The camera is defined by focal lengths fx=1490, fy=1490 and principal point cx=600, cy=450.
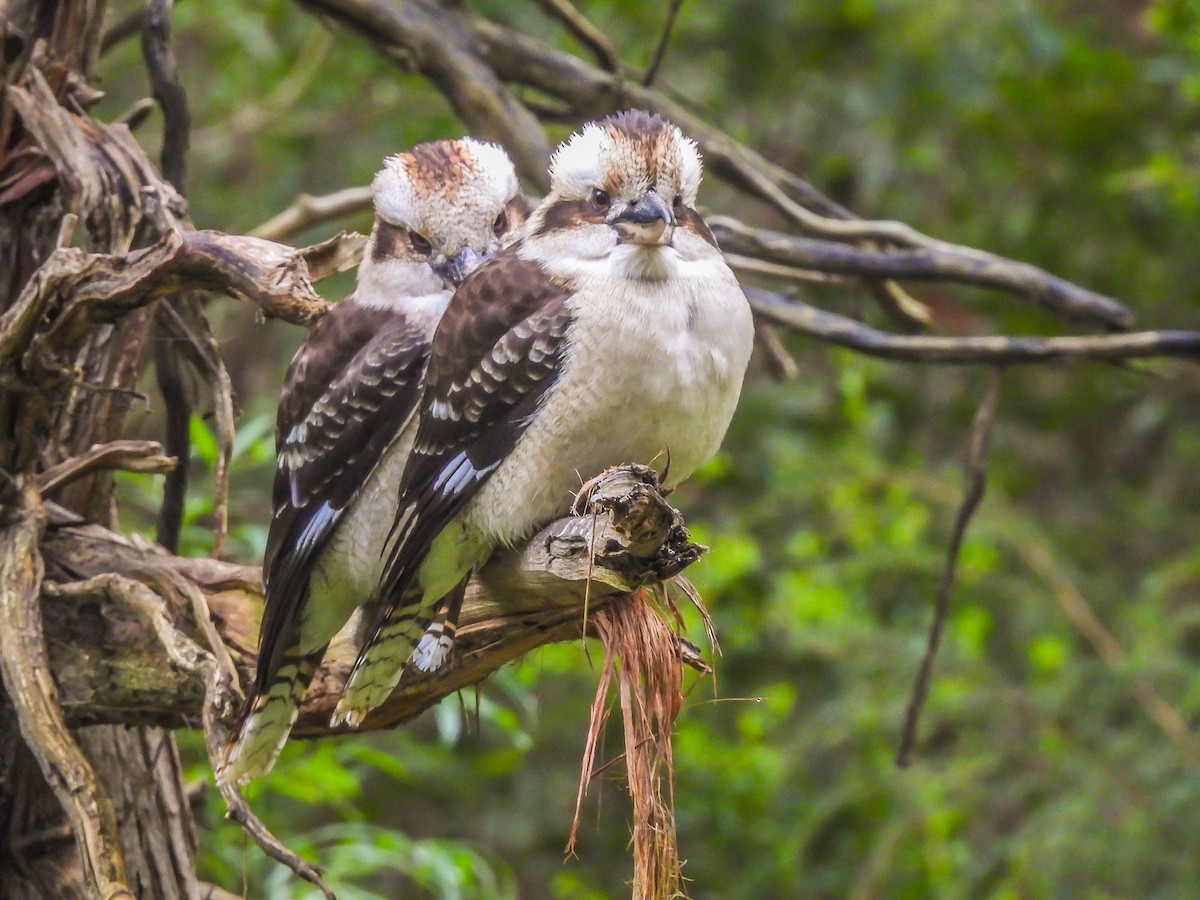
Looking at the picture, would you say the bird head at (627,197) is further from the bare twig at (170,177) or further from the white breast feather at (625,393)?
the bare twig at (170,177)

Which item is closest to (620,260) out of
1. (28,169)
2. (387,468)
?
(387,468)

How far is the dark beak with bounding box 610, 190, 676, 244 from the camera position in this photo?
2352 millimetres

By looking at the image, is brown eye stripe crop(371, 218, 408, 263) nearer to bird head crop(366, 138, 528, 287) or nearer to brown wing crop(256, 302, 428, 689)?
bird head crop(366, 138, 528, 287)

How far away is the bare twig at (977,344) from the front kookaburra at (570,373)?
0.66m

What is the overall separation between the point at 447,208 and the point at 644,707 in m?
1.14

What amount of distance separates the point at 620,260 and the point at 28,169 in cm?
113

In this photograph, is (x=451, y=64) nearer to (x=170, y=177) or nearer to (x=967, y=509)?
(x=170, y=177)

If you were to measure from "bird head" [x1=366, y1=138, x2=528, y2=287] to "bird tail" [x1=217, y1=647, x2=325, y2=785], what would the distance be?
0.80 metres

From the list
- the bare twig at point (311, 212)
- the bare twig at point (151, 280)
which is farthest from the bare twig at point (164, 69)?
the bare twig at point (151, 280)

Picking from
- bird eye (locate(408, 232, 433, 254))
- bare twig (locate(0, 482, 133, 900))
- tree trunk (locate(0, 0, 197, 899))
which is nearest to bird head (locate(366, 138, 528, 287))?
bird eye (locate(408, 232, 433, 254))

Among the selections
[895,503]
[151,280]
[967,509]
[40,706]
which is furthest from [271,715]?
[895,503]

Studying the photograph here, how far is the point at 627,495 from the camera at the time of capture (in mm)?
1870

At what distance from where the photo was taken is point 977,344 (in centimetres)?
298

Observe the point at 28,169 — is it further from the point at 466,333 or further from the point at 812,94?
the point at 812,94
